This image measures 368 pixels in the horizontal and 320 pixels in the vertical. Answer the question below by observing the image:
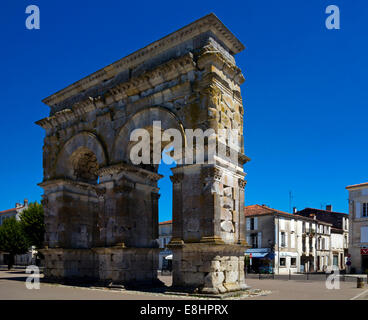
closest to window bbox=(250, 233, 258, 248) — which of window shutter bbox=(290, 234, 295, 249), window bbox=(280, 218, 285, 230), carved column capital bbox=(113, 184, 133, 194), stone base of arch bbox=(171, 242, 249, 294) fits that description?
window bbox=(280, 218, 285, 230)

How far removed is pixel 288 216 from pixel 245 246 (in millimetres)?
24118

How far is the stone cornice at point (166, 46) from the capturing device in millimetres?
13258

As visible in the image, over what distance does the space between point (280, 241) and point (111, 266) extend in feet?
77.0

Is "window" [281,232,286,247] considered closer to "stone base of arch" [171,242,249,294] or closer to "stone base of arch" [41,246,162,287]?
"stone base of arch" [41,246,162,287]

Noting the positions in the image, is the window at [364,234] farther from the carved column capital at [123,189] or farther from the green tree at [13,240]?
the green tree at [13,240]

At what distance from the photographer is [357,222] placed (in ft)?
112

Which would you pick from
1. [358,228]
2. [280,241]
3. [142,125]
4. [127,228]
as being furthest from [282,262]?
[142,125]

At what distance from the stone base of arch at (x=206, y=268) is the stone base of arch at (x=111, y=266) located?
2594 mm

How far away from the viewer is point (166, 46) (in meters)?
14.4

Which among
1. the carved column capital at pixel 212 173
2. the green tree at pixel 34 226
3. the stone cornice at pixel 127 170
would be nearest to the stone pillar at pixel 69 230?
the stone cornice at pixel 127 170

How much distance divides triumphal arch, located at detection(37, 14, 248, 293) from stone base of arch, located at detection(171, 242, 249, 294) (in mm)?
32

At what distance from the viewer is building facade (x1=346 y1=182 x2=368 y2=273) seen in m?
33.6
